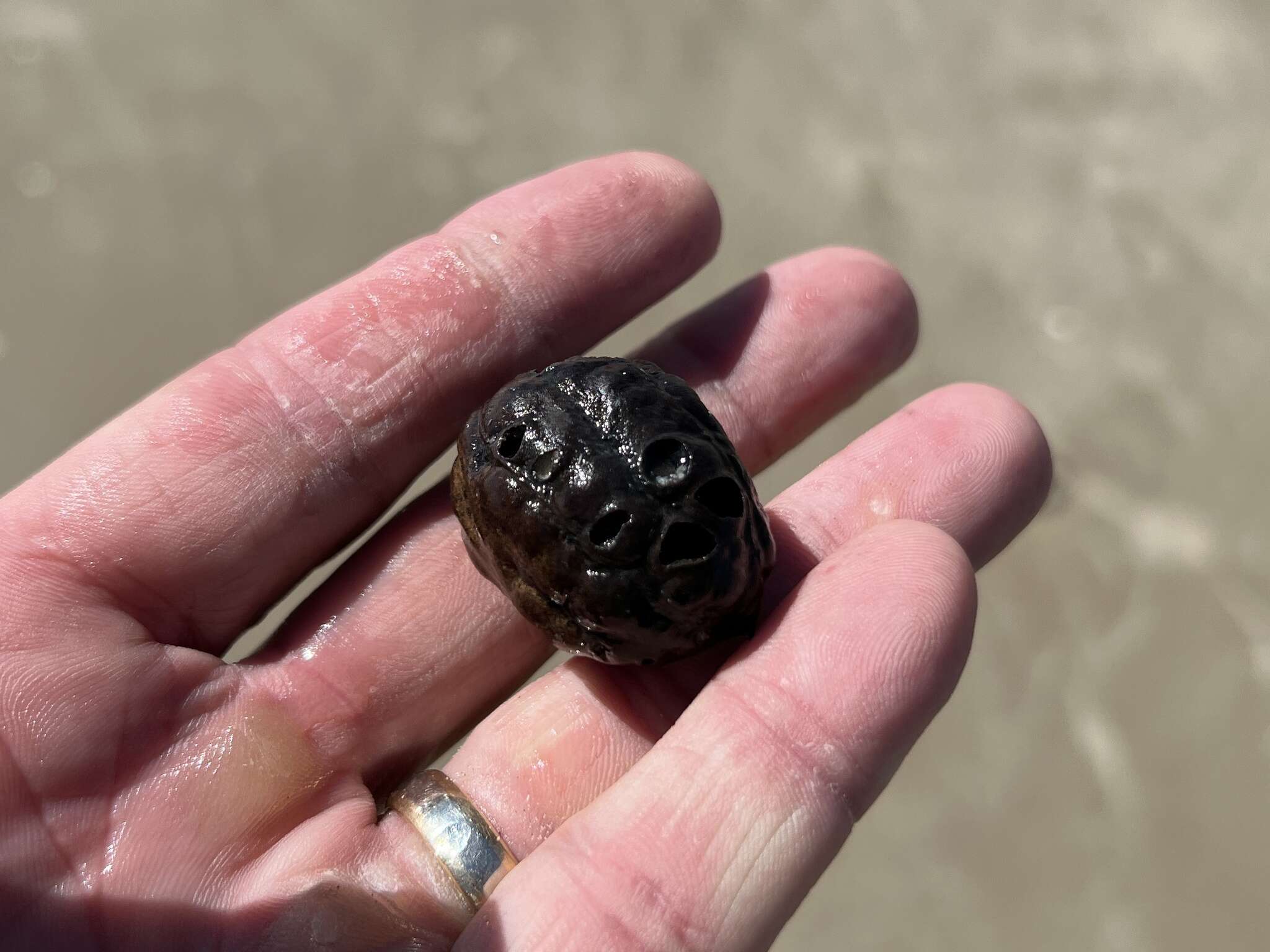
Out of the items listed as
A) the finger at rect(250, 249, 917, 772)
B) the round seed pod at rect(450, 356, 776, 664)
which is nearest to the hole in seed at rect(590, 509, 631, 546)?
the round seed pod at rect(450, 356, 776, 664)

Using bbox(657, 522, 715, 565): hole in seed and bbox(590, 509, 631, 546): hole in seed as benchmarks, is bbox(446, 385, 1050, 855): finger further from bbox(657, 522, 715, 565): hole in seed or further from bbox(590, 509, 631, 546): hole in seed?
bbox(590, 509, 631, 546): hole in seed

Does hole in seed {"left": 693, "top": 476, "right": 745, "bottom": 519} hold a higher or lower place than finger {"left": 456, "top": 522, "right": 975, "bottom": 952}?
higher

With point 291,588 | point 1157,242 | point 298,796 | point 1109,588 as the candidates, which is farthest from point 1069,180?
point 298,796

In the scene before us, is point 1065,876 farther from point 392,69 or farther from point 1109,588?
point 392,69

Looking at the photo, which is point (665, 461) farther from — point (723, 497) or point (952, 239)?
point (952, 239)

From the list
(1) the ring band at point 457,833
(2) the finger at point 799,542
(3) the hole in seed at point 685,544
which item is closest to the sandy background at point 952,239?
(2) the finger at point 799,542

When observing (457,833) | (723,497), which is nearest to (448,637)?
(457,833)

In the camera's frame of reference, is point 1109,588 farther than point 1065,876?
Yes
